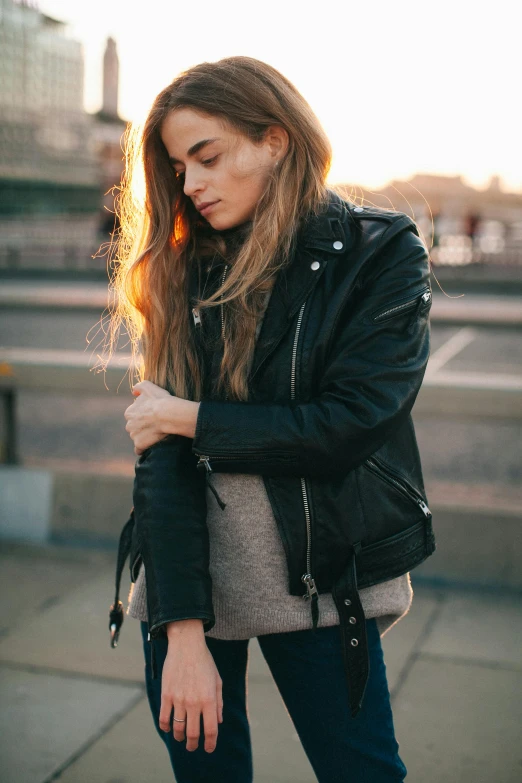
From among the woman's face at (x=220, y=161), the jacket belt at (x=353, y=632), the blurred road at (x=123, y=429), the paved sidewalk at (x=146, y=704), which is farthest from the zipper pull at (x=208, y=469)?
the blurred road at (x=123, y=429)

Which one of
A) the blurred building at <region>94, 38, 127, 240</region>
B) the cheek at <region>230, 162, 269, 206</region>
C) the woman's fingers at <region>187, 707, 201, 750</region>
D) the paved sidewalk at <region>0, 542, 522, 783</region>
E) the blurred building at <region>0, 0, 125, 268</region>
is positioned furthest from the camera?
the blurred building at <region>0, 0, 125, 268</region>

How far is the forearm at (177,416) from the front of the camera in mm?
1713

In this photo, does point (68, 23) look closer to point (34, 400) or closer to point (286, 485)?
point (34, 400)

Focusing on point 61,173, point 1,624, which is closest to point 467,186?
point 61,173

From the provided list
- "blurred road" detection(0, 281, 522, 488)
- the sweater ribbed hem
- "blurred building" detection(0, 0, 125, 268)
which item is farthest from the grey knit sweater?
"blurred building" detection(0, 0, 125, 268)

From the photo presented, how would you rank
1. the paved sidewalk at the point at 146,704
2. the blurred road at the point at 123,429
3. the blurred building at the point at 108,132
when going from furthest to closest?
the blurred building at the point at 108,132 → the blurred road at the point at 123,429 → the paved sidewalk at the point at 146,704

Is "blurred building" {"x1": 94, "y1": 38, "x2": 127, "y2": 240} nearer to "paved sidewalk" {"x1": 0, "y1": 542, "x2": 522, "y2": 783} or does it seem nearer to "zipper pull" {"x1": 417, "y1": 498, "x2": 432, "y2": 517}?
"paved sidewalk" {"x1": 0, "y1": 542, "x2": 522, "y2": 783}

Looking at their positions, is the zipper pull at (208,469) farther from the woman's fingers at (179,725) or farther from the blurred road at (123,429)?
the blurred road at (123,429)

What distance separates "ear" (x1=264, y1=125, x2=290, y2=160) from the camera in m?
1.83

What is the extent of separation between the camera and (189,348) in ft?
5.99

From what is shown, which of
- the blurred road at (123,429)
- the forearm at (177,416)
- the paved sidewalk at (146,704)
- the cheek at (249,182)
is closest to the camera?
the forearm at (177,416)

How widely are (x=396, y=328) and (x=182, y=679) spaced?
0.79 meters

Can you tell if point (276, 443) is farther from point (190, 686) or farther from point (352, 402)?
point (190, 686)

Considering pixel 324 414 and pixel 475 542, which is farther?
pixel 475 542
